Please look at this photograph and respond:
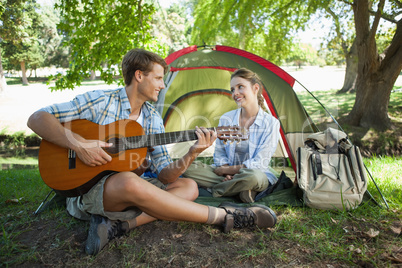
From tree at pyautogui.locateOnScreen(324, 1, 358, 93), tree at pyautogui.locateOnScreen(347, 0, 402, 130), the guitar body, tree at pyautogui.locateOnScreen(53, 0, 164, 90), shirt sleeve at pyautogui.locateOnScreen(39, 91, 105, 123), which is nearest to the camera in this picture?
the guitar body

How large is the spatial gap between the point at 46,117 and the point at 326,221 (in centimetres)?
218

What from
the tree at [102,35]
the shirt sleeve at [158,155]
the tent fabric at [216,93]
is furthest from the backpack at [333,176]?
the tree at [102,35]

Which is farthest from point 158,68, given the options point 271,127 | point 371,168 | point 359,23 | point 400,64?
point 400,64

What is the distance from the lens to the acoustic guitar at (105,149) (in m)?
1.76

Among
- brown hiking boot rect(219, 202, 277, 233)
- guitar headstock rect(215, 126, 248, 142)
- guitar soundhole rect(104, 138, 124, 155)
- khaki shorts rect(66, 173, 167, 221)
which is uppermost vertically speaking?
guitar headstock rect(215, 126, 248, 142)

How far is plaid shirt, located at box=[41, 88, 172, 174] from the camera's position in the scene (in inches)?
76.5

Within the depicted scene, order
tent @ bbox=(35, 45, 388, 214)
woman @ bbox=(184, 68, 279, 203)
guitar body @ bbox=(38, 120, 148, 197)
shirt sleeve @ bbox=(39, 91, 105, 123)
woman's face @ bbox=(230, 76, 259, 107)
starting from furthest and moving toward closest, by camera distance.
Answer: tent @ bbox=(35, 45, 388, 214)
woman's face @ bbox=(230, 76, 259, 107)
woman @ bbox=(184, 68, 279, 203)
shirt sleeve @ bbox=(39, 91, 105, 123)
guitar body @ bbox=(38, 120, 148, 197)

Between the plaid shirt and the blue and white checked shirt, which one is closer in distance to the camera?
the plaid shirt

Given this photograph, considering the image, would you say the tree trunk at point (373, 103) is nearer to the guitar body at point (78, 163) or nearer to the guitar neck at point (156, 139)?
the guitar neck at point (156, 139)

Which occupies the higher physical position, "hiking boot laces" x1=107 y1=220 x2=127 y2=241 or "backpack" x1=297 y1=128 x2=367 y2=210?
"backpack" x1=297 y1=128 x2=367 y2=210

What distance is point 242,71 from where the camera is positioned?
2750mm

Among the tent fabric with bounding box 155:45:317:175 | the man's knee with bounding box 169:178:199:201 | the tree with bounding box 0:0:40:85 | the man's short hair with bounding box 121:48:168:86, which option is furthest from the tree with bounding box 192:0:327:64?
the tree with bounding box 0:0:40:85

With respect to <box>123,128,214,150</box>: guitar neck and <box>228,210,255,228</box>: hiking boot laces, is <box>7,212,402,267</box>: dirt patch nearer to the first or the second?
<box>228,210,255,228</box>: hiking boot laces

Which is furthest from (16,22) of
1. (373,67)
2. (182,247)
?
(182,247)
